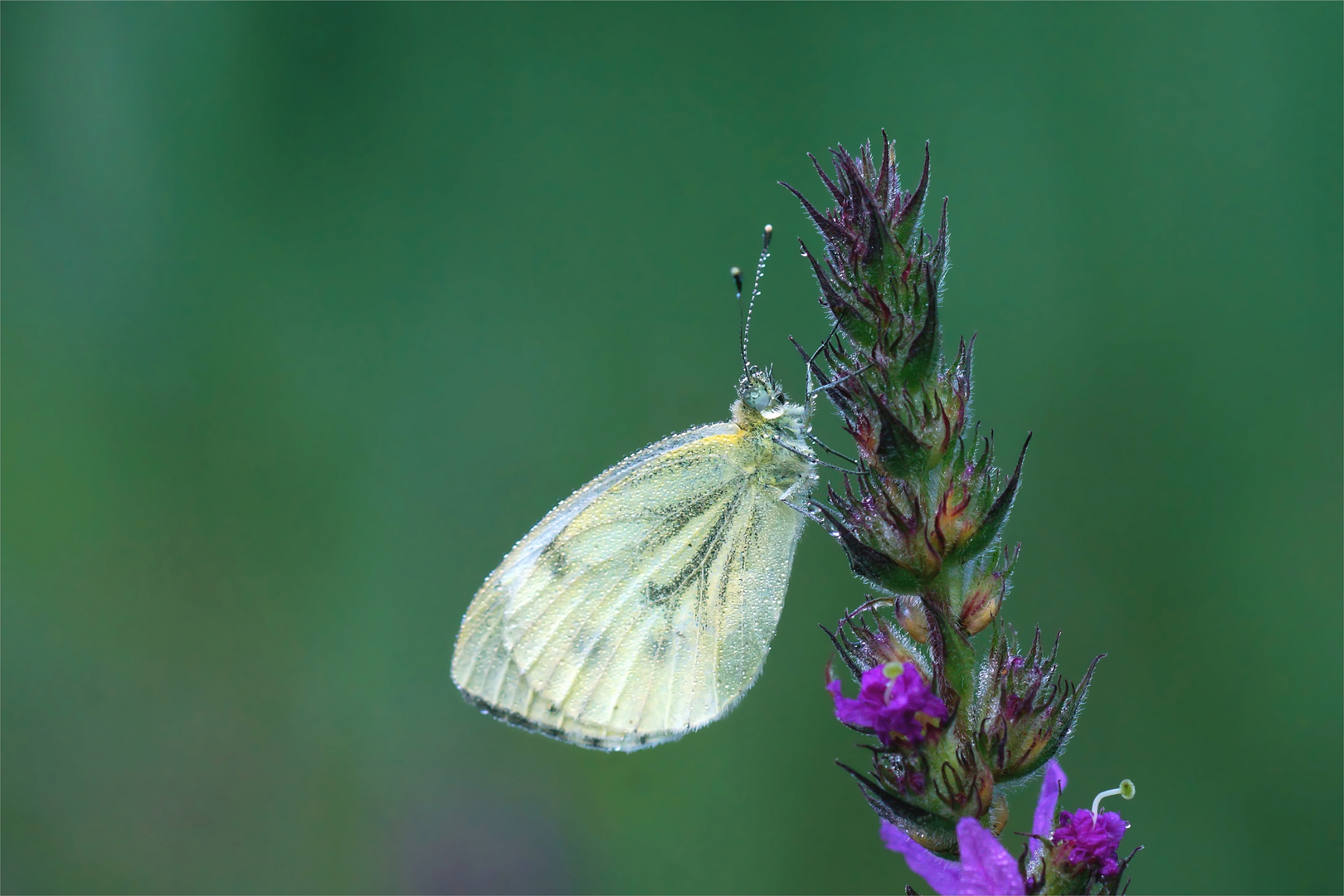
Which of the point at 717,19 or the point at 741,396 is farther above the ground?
the point at 717,19

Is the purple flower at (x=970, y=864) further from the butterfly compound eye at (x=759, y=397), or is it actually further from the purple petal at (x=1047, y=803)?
the butterfly compound eye at (x=759, y=397)

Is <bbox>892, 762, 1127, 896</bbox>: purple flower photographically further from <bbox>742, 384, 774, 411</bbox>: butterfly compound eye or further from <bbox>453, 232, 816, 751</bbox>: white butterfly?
<bbox>742, 384, 774, 411</bbox>: butterfly compound eye

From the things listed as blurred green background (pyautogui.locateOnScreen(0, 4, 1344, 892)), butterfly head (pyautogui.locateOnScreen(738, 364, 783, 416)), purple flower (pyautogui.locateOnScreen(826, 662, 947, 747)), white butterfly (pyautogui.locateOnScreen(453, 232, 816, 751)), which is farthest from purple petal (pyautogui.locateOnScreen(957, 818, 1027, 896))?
blurred green background (pyautogui.locateOnScreen(0, 4, 1344, 892))

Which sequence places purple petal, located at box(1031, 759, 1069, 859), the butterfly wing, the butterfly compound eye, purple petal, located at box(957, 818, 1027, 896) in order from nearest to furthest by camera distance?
purple petal, located at box(957, 818, 1027, 896) < purple petal, located at box(1031, 759, 1069, 859) < the butterfly wing < the butterfly compound eye

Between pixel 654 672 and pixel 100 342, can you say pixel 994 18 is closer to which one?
pixel 654 672

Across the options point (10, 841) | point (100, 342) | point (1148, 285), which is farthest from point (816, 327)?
point (10, 841)

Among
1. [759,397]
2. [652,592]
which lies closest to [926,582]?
[759,397]
